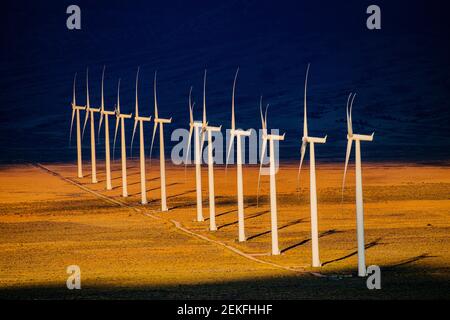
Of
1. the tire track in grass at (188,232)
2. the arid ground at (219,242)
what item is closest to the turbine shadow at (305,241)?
the arid ground at (219,242)

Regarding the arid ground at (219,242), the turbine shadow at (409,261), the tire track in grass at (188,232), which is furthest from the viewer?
the turbine shadow at (409,261)

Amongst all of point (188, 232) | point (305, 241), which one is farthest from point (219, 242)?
point (188, 232)

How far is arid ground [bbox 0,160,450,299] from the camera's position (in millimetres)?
39500

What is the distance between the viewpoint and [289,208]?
221ft

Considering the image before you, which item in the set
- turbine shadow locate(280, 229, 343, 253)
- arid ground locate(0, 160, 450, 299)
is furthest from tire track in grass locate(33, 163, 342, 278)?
turbine shadow locate(280, 229, 343, 253)

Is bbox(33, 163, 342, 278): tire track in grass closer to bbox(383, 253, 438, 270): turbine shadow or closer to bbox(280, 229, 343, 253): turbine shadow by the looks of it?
bbox(280, 229, 343, 253): turbine shadow

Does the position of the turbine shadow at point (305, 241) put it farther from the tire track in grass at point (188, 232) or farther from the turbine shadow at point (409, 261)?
the turbine shadow at point (409, 261)

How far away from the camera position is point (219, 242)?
52.5 m

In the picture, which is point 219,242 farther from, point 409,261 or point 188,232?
point 409,261

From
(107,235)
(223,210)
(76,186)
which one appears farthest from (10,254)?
(76,186)

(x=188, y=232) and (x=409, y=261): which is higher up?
(x=188, y=232)

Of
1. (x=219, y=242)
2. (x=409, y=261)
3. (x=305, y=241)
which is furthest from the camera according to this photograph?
(x=305, y=241)

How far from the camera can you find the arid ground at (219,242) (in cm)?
3950
